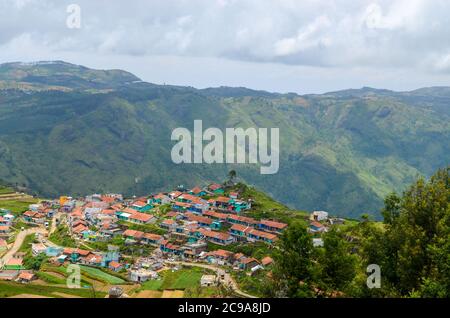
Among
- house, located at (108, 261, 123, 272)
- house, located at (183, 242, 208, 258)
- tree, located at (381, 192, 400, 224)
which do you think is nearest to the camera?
tree, located at (381, 192, 400, 224)

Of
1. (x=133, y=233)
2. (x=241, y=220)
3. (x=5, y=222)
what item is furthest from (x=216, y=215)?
(x=5, y=222)

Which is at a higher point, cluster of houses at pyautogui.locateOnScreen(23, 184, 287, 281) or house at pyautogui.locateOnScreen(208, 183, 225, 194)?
house at pyautogui.locateOnScreen(208, 183, 225, 194)

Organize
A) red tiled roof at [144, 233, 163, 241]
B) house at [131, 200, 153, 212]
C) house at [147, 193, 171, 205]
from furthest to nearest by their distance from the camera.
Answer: house at [147, 193, 171, 205] < house at [131, 200, 153, 212] < red tiled roof at [144, 233, 163, 241]

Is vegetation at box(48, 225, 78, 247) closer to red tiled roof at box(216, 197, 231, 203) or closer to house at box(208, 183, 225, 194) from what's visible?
red tiled roof at box(216, 197, 231, 203)

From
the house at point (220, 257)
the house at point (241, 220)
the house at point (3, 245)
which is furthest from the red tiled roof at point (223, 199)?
the house at point (3, 245)

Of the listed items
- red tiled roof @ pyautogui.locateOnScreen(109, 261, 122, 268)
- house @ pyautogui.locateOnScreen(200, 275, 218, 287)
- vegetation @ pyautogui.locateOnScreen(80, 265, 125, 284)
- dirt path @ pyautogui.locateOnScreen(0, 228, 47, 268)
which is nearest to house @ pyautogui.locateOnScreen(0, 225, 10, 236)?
dirt path @ pyautogui.locateOnScreen(0, 228, 47, 268)

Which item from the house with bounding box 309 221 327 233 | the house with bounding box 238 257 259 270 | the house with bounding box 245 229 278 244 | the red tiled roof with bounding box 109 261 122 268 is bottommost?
the red tiled roof with bounding box 109 261 122 268

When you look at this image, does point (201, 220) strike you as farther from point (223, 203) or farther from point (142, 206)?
point (142, 206)
